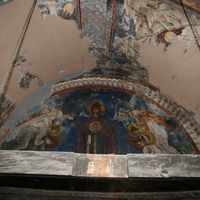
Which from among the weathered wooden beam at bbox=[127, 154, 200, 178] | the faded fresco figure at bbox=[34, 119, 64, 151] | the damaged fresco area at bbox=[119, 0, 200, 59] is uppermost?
the damaged fresco area at bbox=[119, 0, 200, 59]

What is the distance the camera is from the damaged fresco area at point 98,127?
19.7ft

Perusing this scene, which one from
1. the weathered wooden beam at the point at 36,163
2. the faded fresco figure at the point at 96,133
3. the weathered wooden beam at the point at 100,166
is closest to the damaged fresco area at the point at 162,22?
the faded fresco figure at the point at 96,133

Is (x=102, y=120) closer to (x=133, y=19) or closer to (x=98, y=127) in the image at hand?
(x=98, y=127)

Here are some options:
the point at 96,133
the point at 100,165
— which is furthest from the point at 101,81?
the point at 100,165

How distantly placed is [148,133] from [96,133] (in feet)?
3.67

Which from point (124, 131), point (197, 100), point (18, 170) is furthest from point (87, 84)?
point (18, 170)

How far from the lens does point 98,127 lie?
6352 mm

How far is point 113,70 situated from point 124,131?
1.38 meters

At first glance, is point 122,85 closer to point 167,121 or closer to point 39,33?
point 167,121

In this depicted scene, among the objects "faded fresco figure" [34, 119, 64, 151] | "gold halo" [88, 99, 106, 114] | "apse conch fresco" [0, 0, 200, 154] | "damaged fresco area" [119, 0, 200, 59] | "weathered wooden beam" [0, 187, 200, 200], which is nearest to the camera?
"weathered wooden beam" [0, 187, 200, 200]

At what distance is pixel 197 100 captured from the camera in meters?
5.99

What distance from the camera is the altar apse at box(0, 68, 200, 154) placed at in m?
6.00

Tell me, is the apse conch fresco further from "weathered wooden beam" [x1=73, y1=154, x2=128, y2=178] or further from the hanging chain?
"weathered wooden beam" [x1=73, y1=154, x2=128, y2=178]

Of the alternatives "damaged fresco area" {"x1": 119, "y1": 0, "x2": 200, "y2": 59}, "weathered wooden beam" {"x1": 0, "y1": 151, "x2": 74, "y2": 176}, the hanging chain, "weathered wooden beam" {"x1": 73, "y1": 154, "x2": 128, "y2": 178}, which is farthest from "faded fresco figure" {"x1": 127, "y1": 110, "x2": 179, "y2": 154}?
"weathered wooden beam" {"x1": 0, "y1": 151, "x2": 74, "y2": 176}
